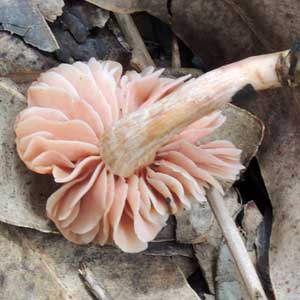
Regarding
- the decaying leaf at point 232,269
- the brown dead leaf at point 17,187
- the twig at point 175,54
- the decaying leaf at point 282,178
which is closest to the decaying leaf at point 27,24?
the brown dead leaf at point 17,187

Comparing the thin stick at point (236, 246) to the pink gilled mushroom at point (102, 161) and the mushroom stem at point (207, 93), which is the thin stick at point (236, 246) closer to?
the pink gilled mushroom at point (102, 161)

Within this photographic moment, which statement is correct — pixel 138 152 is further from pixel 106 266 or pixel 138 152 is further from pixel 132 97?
pixel 106 266

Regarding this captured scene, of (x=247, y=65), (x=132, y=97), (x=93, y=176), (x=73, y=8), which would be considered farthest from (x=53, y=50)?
(x=247, y=65)

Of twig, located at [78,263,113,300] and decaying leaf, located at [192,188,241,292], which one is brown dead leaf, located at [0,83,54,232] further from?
decaying leaf, located at [192,188,241,292]

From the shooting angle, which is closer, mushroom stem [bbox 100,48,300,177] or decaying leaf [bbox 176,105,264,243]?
mushroom stem [bbox 100,48,300,177]

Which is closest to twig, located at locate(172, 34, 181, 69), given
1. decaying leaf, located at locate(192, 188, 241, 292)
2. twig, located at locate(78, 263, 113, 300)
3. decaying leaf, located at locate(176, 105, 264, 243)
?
decaying leaf, located at locate(176, 105, 264, 243)

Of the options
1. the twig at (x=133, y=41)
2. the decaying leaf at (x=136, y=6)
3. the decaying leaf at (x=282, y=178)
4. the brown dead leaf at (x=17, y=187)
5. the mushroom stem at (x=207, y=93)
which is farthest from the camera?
the twig at (x=133, y=41)
